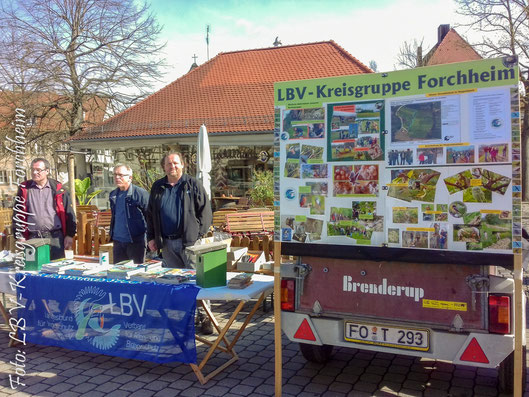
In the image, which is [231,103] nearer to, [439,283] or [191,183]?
[191,183]

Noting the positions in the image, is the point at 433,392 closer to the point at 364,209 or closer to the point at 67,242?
the point at 364,209

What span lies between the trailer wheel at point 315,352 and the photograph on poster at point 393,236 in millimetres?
1460

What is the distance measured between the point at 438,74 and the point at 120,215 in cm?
373

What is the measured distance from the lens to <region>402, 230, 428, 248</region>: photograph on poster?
3.22 meters

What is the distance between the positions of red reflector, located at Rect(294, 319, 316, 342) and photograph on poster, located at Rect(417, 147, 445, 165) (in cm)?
148

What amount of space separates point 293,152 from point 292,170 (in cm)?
13

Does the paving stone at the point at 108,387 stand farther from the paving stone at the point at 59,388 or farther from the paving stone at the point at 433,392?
the paving stone at the point at 433,392

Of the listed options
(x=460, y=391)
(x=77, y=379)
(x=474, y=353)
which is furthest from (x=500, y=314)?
(x=77, y=379)

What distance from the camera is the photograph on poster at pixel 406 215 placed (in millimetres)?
3221

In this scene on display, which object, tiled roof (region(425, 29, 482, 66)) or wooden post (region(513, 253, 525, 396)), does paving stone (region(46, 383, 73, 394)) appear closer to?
wooden post (region(513, 253, 525, 396))

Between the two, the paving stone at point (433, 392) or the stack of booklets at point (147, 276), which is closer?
the paving stone at point (433, 392)

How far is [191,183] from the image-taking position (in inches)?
202

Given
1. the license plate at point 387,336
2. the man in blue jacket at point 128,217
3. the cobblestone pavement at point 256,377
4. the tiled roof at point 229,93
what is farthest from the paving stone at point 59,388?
the tiled roof at point 229,93

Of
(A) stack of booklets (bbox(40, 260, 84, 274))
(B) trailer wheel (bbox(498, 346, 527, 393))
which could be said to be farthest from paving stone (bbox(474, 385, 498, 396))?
(A) stack of booklets (bbox(40, 260, 84, 274))
